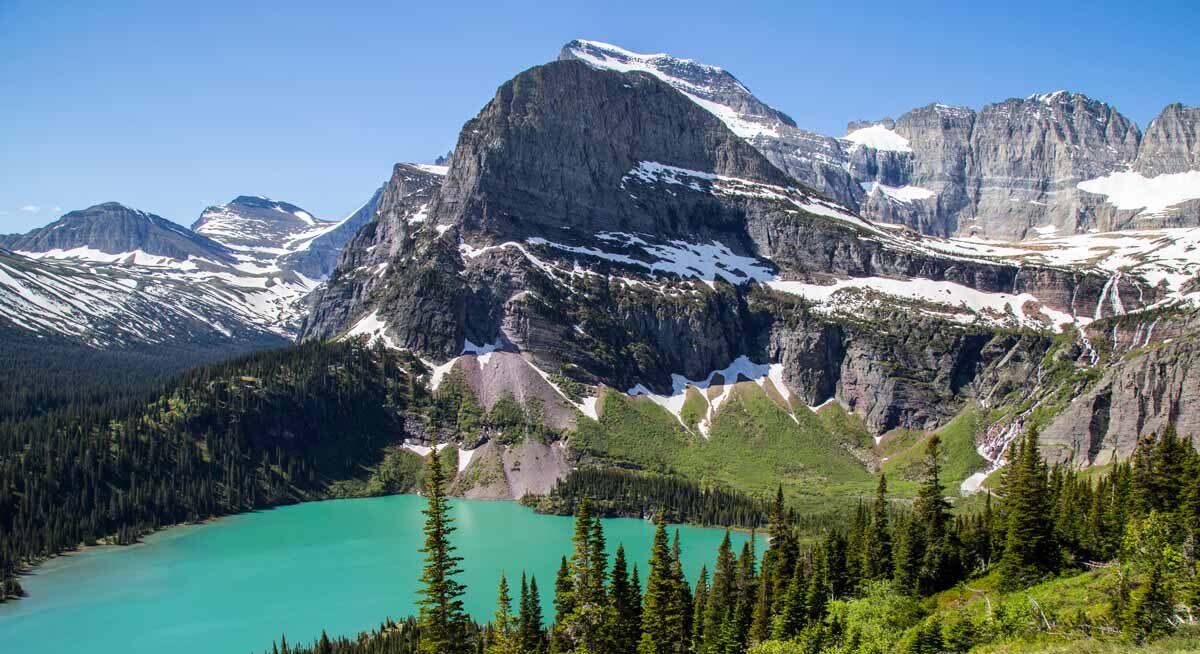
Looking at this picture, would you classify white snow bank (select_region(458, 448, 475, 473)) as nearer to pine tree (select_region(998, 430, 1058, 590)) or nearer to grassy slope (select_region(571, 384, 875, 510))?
grassy slope (select_region(571, 384, 875, 510))

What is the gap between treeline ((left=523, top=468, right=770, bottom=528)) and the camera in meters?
144

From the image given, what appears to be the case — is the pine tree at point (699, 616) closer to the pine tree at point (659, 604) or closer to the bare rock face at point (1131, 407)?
the pine tree at point (659, 604)

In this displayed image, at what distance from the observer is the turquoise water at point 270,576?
84188 mm

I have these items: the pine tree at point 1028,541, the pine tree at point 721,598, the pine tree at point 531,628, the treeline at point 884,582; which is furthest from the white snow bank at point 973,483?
the pine tree at point 531,628

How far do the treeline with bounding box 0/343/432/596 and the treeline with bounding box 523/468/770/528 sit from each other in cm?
4166

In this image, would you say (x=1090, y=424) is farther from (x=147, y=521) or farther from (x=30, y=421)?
(x=30, y=421)

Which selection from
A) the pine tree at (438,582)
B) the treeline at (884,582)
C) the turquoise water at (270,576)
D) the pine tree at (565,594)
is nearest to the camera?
the pine tree at (438,582)

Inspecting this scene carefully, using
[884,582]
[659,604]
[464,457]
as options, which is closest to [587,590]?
[659,604]

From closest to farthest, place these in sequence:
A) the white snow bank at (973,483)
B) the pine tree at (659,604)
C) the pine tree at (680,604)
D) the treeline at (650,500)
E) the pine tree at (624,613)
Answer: the pine tree at (659,604), the pine tree at (624,613), the pine tree at (680,604), the treeline at (650,500), the white snow bank at (973,483)

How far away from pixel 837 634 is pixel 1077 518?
72.2 ft

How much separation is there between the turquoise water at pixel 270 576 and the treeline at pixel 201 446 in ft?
20.1

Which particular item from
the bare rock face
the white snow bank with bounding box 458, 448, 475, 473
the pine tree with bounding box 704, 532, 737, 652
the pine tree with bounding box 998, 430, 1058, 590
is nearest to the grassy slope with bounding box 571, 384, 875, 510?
the white snow bank with bounding box 458, 448, 475, 473

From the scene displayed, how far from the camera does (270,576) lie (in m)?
106

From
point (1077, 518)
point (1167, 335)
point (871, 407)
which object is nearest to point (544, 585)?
point (1077, 518)
